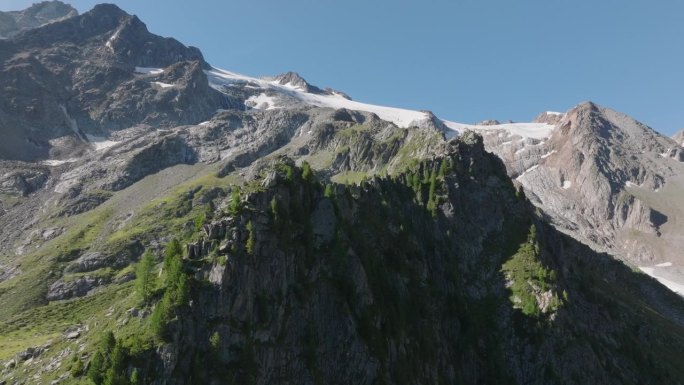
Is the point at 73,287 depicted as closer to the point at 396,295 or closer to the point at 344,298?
the point at 344,298

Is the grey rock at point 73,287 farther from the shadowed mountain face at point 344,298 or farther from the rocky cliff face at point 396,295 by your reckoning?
the rocky cliff face at point 396,295

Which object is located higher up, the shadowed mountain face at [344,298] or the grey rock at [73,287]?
the shadowed mountain face at [344,298]

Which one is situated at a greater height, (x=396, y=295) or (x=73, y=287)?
(x=396, y=295)

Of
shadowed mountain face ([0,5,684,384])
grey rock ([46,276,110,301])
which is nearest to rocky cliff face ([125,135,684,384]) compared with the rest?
shadowed mountain face ([0,5,684,384])

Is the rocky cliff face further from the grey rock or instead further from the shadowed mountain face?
the grey rock

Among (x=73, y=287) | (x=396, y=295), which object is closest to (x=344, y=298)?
(x=396, y=295)

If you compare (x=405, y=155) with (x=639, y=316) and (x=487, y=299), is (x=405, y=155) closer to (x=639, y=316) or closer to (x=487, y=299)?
(x=487, y=299)

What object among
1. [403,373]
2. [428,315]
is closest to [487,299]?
[428,315]

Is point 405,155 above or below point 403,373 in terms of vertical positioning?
above

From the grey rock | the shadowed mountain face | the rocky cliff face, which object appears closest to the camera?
the shadowed mountain face

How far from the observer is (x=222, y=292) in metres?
74.8

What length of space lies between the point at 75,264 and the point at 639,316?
7361 inches

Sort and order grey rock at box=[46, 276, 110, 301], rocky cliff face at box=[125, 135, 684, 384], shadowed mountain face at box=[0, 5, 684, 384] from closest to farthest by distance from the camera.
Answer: shadowed mountain face at box=[0, 5, 684, 384] < rocky cliff face at box=[125, 135, 684, 384] < grey rock at box=[46, 276, 110, 301]

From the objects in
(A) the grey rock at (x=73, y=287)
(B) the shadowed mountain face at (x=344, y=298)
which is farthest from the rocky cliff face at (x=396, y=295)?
(A) the grey rock at (x=73, y=287)
